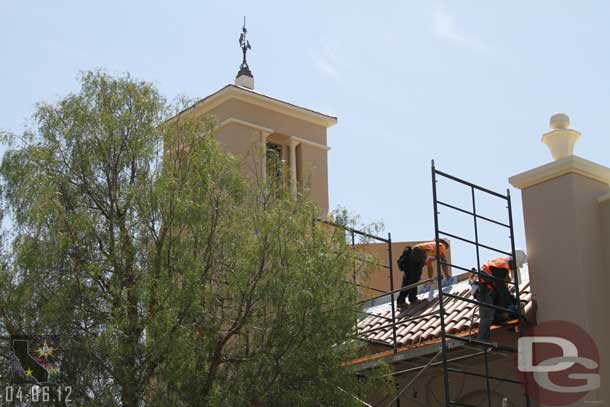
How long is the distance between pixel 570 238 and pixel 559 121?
1.86 metres

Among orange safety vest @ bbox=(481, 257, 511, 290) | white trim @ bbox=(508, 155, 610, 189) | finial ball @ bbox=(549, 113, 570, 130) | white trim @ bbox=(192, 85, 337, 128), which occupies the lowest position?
orange safety vest @ bbox=(481, 257, 511, 290)

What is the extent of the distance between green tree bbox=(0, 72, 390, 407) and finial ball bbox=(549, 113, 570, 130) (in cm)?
345

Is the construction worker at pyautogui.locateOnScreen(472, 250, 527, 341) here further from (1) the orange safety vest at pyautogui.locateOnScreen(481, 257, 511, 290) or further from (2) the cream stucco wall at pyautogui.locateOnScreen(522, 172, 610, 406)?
(2) the cream stucco wall at pyautogui.locateOnScreen(522, 172, 610, 406)

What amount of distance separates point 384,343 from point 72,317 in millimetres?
4811

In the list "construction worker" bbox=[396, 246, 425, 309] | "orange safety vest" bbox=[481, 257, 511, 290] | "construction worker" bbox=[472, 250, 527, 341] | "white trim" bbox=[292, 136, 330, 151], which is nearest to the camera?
"construction worker" bbox=[472, 250, 527, 341]

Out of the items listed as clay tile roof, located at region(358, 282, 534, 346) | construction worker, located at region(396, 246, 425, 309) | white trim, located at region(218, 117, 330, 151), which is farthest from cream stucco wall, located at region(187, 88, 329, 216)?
clay tile roof, located at region(358, 282, 534, 346)

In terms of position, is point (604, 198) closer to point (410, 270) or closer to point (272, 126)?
point (410, 270)

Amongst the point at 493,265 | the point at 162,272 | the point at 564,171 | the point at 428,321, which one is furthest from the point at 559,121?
the point at 162,272

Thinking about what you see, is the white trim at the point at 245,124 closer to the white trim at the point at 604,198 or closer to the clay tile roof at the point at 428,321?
the clay tile roof at the point at 428,321

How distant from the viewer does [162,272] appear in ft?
38.0

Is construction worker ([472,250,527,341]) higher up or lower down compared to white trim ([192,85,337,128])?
lower down

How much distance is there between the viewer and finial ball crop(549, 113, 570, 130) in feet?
45.2

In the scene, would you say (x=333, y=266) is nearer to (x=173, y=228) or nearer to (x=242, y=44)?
(x=173, y=228)

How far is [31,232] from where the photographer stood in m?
11.8
